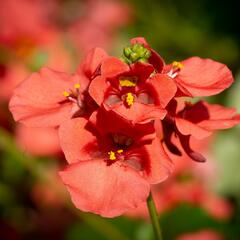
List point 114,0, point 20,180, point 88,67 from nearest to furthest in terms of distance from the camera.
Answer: point 88,67, point 20,180, point 114,0

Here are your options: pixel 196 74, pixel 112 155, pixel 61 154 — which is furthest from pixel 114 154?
pixel 61 154

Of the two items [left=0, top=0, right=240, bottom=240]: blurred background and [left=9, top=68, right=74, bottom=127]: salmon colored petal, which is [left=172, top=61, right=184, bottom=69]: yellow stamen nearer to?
[left=9, top=68, right=74, bottom=127]: salmon colored petal

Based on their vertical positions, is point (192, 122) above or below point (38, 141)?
above

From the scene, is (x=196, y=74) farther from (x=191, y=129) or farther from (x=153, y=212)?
(x=153, y=212)

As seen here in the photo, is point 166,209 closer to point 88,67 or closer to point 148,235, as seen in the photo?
point 148,235

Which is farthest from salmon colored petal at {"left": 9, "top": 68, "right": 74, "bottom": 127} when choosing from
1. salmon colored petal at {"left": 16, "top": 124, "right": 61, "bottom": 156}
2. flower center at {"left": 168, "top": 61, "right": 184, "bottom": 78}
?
salmon colored petal at {"left": 16, "top": 124, "right": 61, "bottom": 156}

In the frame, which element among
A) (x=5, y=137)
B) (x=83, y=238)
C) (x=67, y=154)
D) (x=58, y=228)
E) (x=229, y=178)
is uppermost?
(x=67, y=154)

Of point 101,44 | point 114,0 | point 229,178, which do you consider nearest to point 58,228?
point 229,178
